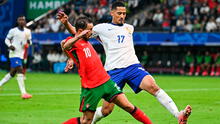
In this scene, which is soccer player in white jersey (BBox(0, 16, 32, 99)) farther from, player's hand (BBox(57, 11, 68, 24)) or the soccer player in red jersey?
the soccer player in red jersey

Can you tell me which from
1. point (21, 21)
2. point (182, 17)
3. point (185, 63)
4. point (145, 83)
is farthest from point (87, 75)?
point (185, 63)

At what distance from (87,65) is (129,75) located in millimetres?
2034

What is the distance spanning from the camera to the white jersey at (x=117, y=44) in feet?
37.1

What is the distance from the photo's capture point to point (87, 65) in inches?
369

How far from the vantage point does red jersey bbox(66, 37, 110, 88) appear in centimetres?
934

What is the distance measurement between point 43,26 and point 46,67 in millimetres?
3243

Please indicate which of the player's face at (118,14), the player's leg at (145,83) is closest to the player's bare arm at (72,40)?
the player's leg at (145,83)

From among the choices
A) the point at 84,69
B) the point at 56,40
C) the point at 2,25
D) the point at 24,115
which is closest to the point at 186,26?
the point at 56,40

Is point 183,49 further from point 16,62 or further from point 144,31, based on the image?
point 16,62

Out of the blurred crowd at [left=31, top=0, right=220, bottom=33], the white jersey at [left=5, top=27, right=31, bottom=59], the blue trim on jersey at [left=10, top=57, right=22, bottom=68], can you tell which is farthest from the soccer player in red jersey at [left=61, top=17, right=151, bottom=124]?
the blurred crowd at [left=31, top=0, right=220, bottom=33]

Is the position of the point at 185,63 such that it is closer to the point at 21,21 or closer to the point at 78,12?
the point at 78,12

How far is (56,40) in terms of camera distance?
42.6m

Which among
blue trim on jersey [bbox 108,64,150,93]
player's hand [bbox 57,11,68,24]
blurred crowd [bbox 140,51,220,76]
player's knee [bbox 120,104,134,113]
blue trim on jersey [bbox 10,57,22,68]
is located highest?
player's hand [bbox 57,11,68,24]

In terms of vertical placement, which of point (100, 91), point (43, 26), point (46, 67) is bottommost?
point (46, 67)
